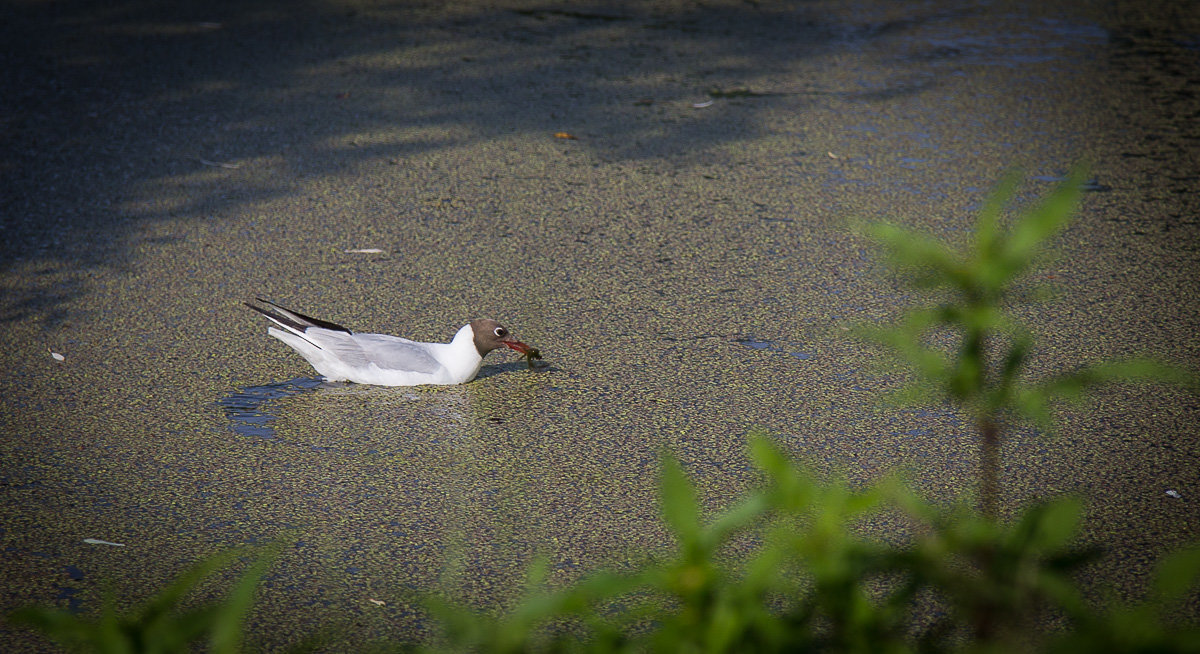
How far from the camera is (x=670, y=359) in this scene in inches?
85.9

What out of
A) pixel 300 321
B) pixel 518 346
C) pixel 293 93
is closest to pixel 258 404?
pixel 300 321

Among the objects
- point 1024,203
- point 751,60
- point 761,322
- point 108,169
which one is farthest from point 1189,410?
point 108,169

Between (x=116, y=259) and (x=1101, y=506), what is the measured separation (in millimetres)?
2164

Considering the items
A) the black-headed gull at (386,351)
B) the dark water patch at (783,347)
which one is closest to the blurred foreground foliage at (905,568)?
the black-headed gull at (386,351)

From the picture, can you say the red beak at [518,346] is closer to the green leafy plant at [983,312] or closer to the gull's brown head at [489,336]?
the gull's brown head at [489,336]

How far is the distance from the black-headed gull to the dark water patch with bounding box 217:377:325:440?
0.17 ft

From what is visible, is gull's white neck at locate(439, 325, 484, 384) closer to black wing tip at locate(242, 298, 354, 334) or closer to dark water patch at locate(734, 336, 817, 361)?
black wing tip at locate(242, 298, 354, 334)

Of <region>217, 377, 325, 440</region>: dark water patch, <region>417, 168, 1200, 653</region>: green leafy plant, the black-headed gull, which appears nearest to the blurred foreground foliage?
<region>417, 168, 1200, 653</region>: green leafy plant

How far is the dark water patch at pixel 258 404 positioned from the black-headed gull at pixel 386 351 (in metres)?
0.05

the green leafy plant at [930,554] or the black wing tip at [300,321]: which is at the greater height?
the green leafy plant at [930,554]

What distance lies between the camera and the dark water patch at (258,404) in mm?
1909

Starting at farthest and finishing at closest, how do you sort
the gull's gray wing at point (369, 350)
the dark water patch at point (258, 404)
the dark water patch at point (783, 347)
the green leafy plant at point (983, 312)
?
the dark water patch at point (783, 347)
the gull's gray wing at point (369, 350)
the dark water patch at point (258, 404)
the green leafy plant at point (983, 312)

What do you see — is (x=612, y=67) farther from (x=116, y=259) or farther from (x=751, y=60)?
(x=116, y=259)

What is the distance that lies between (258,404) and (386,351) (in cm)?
25
